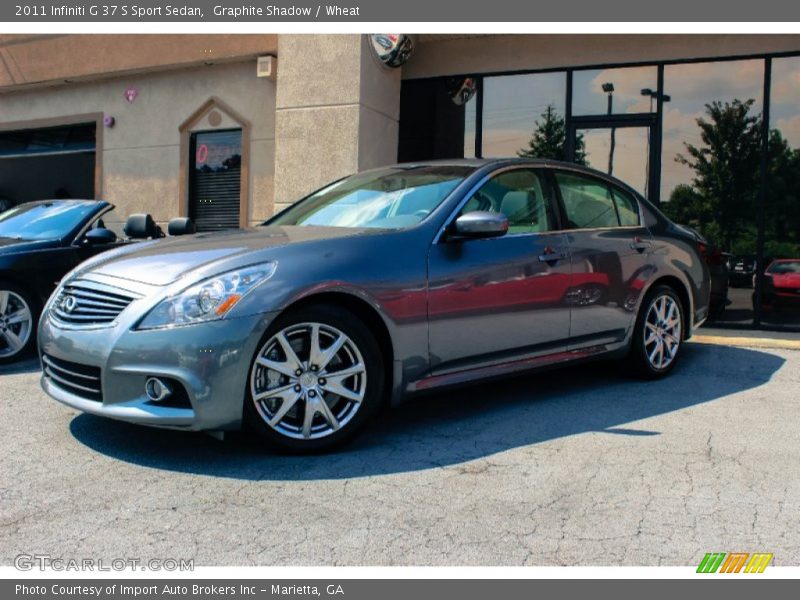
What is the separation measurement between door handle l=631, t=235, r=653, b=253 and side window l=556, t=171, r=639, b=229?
0.47 ft

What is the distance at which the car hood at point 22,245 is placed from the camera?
256 inches

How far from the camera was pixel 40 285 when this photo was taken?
21.6ft

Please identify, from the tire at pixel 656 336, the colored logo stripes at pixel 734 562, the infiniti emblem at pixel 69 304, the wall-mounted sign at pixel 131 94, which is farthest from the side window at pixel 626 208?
the wall-mounted sign at pixel 131 94

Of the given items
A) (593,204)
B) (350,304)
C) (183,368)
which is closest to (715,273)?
(593,204)

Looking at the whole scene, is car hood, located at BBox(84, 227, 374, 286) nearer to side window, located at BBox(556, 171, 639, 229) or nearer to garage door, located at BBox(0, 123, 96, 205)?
side window, located at BBox(556, 171, 639, 229)

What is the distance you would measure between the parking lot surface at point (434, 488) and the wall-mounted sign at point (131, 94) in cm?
825

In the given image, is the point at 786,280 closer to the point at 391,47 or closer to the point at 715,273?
the point at 715,273

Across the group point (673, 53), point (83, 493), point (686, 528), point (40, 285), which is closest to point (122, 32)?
point (40, 285)

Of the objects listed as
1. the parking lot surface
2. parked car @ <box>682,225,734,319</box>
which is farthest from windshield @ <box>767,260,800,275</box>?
the parking lot surface

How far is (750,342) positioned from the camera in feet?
25.8

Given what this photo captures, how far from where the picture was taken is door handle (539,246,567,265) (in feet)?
16.5

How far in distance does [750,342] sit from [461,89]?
5044mm
